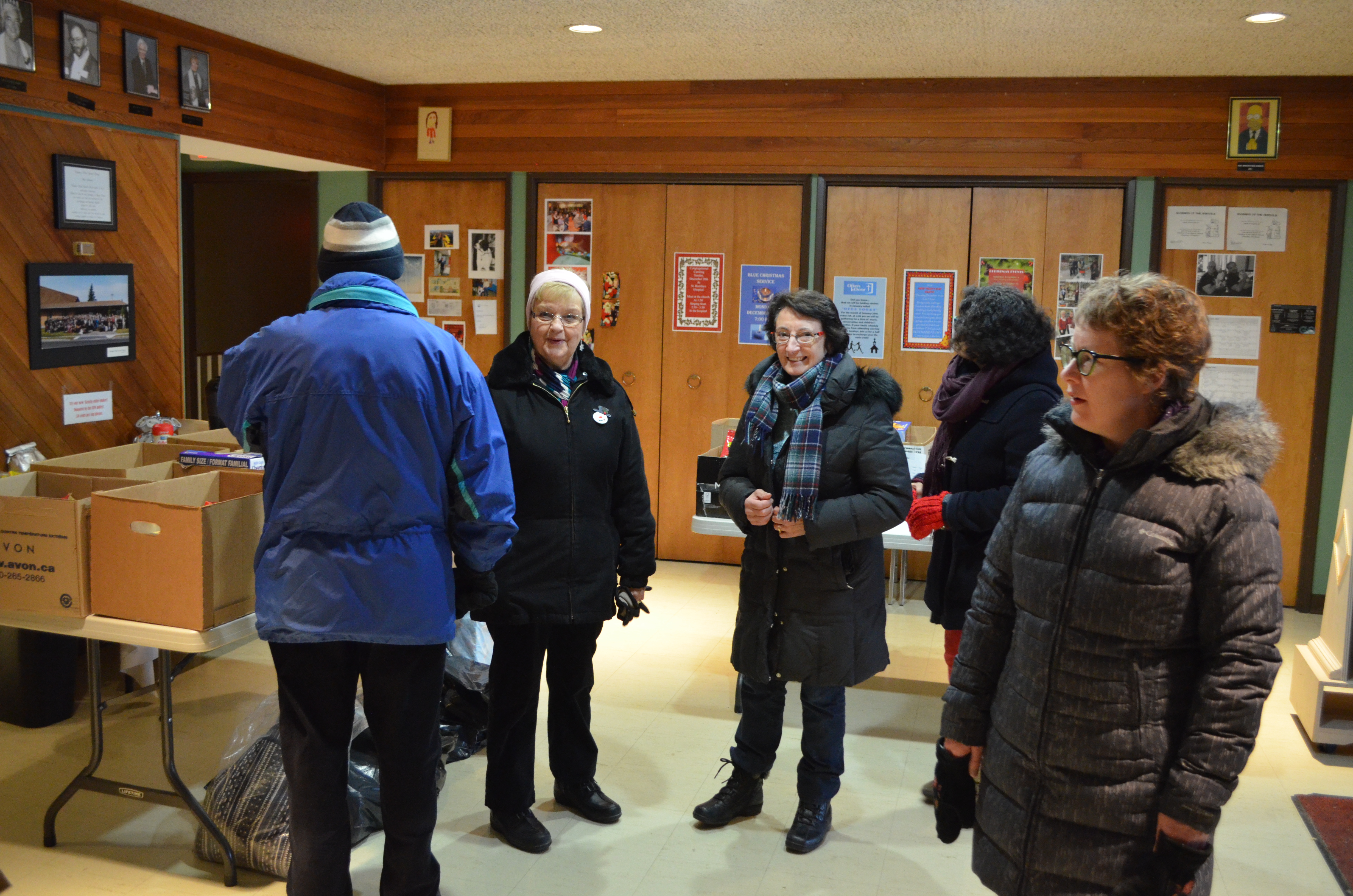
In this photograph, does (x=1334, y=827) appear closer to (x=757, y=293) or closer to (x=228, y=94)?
(x=757, y=293)

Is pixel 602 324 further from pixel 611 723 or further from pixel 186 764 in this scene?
pixel 186 764

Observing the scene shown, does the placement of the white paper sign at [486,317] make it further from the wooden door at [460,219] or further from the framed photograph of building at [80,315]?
the framed photograph of building at [80,315]

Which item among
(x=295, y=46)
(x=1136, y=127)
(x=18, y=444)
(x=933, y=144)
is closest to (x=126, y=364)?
(x=18, y=444)

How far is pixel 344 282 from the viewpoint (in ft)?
7.30

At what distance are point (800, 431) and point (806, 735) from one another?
837mm

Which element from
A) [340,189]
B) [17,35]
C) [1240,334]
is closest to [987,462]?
[1240,334]

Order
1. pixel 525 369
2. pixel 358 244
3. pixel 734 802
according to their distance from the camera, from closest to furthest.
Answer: pixel 358 244 → pixel 525 369 → pixel 734 802

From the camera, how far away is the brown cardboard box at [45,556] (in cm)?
264

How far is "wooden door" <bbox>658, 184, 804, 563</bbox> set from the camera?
18.9ft

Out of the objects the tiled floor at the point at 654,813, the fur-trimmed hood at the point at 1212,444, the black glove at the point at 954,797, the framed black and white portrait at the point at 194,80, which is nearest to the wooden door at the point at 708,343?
the tiled floor at the point at 654,813

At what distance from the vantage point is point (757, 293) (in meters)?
5.80

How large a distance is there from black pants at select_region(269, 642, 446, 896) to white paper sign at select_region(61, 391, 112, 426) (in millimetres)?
2409

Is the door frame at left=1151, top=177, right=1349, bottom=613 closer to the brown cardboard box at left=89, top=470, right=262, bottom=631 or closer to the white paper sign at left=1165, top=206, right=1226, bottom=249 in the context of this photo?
the white paper sign at left=1165, top=206, right=1226, bottom=249

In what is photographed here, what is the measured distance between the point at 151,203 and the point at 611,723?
2.88 meters
